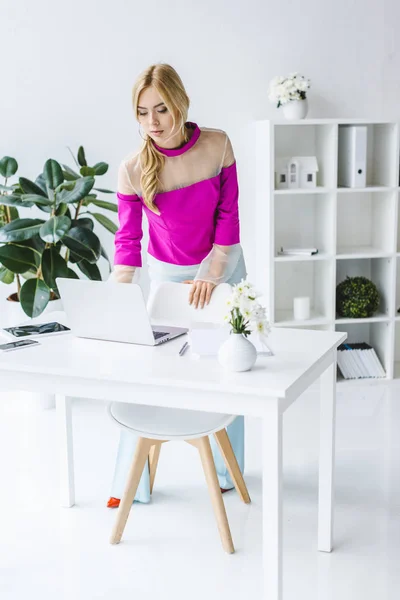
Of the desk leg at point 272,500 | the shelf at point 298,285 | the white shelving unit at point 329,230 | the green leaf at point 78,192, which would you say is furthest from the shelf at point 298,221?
the desk leg at point 272,500

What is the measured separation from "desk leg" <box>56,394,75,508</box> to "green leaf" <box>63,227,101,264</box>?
98cm

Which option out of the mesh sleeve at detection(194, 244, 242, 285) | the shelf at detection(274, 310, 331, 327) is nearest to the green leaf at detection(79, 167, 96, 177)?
the mesh sleeve at detection(194, 244, 242, 285)

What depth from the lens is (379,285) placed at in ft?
15.5

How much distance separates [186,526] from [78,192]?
5.49 feet

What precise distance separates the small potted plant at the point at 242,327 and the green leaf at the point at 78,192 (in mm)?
1712

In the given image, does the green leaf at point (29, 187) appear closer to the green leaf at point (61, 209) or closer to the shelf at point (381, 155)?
the green leaf at point (61, 209)

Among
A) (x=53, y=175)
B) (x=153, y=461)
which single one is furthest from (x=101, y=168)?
(x=153, y=461)

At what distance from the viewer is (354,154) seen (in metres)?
4.36

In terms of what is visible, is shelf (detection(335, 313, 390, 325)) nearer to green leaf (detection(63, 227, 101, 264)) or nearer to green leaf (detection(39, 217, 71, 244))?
green leaf (detection(63, 227, 101, 264))

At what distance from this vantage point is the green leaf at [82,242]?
3.82 m

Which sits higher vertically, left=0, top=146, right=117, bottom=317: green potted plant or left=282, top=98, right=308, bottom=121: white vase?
left=282, top=98, right=308, bottom=121: white vase

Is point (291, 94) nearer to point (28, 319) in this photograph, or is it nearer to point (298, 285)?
point (298, 285)

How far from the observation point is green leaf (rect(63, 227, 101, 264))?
12.5 ft

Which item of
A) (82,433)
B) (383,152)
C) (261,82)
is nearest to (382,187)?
(383,152)
